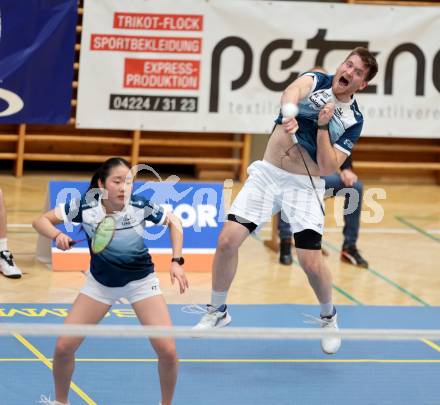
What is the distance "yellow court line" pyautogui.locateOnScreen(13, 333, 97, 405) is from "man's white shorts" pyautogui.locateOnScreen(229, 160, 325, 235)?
1651 mm

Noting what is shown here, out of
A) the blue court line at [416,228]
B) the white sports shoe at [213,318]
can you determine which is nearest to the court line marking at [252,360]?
the white sports shoe at [213,318]

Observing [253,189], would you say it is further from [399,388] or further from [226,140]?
[226,140]

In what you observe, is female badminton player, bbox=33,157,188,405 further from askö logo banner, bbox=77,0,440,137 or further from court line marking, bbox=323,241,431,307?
askö logo banner, bbox=77,0,440,137

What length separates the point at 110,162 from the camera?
21.2 ft

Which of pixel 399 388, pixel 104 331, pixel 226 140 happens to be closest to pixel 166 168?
pixel 226 140

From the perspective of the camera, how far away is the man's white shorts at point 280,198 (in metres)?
7.85

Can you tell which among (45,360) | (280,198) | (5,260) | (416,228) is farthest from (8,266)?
(416,228)

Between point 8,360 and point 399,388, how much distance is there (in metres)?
2.66

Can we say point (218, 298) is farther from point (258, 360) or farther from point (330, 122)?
point (330, 122)

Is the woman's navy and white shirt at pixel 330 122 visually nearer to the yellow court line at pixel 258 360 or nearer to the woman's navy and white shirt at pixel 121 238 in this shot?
the yellow court line at pixel 258 360

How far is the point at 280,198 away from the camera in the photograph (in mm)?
7949

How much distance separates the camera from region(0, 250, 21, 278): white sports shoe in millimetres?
9609

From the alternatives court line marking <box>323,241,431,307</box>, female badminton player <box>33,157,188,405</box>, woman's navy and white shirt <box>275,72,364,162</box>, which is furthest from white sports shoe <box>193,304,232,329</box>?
court line marking <box>323,241,431,307</box>

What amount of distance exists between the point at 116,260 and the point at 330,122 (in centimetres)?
215
